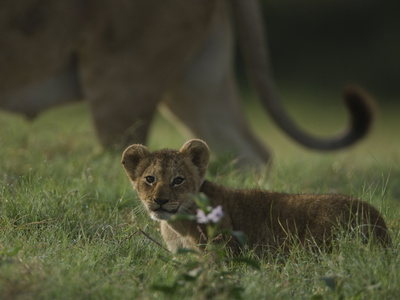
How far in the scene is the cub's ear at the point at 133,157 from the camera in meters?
3.57

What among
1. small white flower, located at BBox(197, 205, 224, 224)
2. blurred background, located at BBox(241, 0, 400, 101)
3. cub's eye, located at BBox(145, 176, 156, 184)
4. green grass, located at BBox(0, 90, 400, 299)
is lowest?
blurred background, located at BBox(241, 0, 400, 101)

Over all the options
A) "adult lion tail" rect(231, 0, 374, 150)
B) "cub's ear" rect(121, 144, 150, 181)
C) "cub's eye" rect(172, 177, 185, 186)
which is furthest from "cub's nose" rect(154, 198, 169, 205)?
"adult lion tail" rect(231, 0, 374, 150)

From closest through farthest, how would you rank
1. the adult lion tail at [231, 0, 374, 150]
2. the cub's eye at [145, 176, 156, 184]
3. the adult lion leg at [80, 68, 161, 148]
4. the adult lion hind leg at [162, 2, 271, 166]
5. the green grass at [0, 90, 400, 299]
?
the green grass at [0, 90, 400, 299] → the cub's eye at [145, 176, 156, 184] → the adult lion leg at [80, 68, 161, 148] → the adult lion hind leg at [162, 2, 271, 166] → the adult lion tail at [231, 0, 374, 150]

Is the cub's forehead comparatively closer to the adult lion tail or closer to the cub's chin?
the cub's chin

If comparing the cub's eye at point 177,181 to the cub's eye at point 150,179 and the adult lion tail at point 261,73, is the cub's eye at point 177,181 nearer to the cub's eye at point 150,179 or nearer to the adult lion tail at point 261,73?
the cub's eye at point 150,179

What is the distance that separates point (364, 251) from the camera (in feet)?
10.7

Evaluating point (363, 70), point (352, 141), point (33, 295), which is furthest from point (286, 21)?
point (33, 295)

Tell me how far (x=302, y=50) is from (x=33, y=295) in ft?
48.0

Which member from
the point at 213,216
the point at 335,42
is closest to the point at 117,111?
the point at 213,216

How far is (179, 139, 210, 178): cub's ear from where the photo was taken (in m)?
3.57

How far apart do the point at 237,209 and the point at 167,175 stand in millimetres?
335

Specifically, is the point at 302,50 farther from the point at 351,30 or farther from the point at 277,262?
the point at 277,262

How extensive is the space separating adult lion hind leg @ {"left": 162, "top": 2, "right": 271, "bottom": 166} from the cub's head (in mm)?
2594

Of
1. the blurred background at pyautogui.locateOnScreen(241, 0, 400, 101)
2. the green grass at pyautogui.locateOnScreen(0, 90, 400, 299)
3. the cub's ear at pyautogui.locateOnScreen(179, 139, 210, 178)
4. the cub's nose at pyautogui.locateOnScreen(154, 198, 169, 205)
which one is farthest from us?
the blurred background at pyautogui.locateOnScreen(241, 0, 400, 101)
